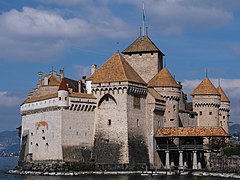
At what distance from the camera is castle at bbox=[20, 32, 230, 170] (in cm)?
6738

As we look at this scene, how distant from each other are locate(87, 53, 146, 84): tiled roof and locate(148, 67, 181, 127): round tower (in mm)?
5697

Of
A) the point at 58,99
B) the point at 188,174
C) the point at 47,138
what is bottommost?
the point at 188,174

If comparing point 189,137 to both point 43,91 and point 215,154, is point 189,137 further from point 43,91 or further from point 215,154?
point 43,91

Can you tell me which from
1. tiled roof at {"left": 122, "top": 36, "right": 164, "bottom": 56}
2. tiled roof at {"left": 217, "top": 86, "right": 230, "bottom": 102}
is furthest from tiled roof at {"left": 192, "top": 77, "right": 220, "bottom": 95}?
tiled roof at {"left": 217, "top": 86, "right": 230, "bottom": 102}

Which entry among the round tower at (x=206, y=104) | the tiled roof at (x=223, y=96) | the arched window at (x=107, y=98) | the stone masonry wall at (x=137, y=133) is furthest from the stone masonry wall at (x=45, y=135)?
the tiled roof at (x=223, y=96)

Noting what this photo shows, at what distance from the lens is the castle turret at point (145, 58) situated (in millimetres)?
81375

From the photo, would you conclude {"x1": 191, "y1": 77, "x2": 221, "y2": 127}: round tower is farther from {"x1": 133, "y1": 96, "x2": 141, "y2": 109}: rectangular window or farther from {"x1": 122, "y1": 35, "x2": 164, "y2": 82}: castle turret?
{"x1": 133, "y1": 96, "x2": 141, "y2": 109}: rectangular window

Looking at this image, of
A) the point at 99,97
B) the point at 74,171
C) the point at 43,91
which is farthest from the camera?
the point at 43,91

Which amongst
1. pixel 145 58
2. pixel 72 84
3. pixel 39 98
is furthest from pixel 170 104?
pixel 39 98

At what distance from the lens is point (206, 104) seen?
84.5 metres

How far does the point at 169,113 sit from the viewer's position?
7556 centimetres

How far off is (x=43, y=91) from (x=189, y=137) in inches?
791

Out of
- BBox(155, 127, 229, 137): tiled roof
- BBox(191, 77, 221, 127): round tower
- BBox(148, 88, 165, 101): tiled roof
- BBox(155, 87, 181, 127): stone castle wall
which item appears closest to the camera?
BBox(155, 127, 229, 137): tiled roof

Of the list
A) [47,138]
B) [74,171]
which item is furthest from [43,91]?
[74,171]
